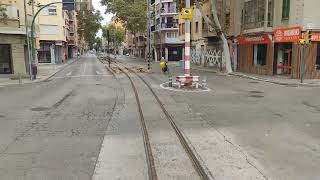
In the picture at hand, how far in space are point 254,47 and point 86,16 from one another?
83494mm

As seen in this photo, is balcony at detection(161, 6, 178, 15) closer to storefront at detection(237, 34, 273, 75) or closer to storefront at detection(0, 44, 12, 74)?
storefront at detection(237, 34, 273, 75)

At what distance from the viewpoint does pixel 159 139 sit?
373 inches

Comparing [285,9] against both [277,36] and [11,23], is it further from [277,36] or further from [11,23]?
[11,23]

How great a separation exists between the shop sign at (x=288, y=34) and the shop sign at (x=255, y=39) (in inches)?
62.1

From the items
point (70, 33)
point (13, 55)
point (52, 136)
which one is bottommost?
point (52, 136)

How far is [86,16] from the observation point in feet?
366

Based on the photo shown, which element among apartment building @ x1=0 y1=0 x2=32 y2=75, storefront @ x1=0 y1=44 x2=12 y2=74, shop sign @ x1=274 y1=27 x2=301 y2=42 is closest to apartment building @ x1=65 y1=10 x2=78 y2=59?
apartment building @ x1=0 y1=0 x2=32 y2=75

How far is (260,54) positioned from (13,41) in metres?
22.9

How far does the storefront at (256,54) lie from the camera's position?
33.1 metres

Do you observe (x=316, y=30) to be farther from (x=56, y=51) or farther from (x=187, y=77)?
(x=56, y=51)

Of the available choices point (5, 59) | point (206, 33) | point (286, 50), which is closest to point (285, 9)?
point (286, 50)

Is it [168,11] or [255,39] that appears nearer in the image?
[255,39]

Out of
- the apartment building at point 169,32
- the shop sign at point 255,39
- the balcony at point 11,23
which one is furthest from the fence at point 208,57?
the balcony at point 11,23

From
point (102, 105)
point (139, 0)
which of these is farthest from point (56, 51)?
point (102, 105)
